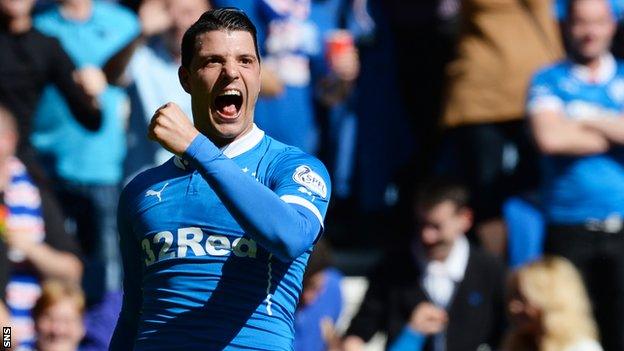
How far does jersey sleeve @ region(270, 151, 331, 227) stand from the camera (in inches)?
154

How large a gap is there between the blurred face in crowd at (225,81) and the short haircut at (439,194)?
11.2ft

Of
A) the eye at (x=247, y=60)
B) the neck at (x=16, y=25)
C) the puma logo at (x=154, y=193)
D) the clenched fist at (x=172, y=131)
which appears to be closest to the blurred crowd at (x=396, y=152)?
the neck at (x=16, y=25)

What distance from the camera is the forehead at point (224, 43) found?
4.01 meters

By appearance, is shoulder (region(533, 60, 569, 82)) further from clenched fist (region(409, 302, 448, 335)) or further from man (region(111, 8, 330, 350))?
man (region(111, 8, 330, 350))

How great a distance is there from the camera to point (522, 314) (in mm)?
6754

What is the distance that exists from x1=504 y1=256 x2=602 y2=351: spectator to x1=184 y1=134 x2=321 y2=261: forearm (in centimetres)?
309

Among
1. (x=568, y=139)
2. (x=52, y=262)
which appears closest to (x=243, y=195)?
(x=52, y=262)

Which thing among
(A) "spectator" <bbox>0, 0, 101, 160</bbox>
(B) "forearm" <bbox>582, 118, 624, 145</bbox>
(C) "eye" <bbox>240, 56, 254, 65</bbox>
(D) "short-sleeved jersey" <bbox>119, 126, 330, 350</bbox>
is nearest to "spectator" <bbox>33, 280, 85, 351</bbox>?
(A) "spectator" <bbox>0, 0, 101, 160</bbox>

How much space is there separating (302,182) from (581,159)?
3714mm

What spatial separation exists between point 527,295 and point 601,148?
3.33 feet

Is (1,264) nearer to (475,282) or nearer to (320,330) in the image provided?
(320,330)

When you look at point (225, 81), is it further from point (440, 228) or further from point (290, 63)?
point (290, 63)

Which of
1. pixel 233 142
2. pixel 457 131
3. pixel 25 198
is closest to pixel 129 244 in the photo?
pixel 233 142

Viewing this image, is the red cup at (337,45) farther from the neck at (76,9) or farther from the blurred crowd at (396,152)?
the neck at (76,9)
